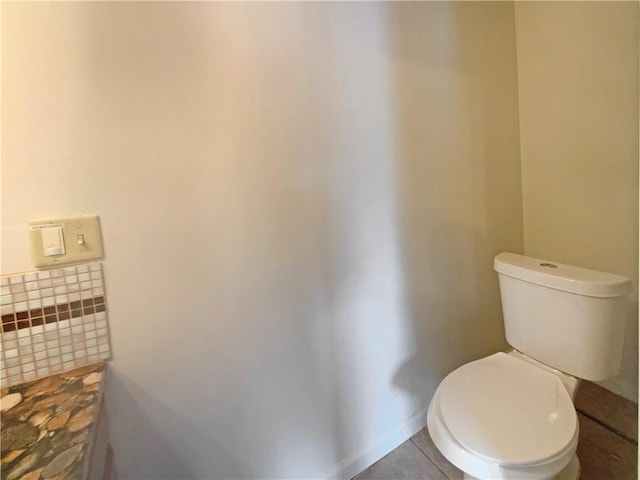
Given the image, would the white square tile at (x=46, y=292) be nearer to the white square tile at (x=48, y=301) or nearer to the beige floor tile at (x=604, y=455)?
the white square tile at (x=48, y=301)

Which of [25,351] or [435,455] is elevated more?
[25,351]

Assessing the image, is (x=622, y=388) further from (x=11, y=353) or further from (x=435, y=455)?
(x=11, y=353)

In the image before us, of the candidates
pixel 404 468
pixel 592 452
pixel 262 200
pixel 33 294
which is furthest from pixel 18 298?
pixel 592 452

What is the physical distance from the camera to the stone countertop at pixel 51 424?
48cm

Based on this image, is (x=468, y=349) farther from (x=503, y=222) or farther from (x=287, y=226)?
(x=287, y=226)

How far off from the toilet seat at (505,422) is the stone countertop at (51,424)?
2.92ft

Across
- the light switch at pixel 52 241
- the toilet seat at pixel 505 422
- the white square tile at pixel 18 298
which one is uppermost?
the light switch at pixel 52 241

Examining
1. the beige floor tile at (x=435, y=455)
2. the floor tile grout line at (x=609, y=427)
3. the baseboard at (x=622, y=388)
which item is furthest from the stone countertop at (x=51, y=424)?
the baseboard at (x=622, y=388)

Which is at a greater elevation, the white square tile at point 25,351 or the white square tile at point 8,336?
the white square tile at point 8,336

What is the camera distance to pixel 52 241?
2.28 ft

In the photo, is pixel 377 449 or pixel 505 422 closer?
pixel 505 422

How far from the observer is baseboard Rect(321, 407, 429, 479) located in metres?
1.17

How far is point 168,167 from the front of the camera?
2.66 feet

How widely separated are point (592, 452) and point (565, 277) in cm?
79
